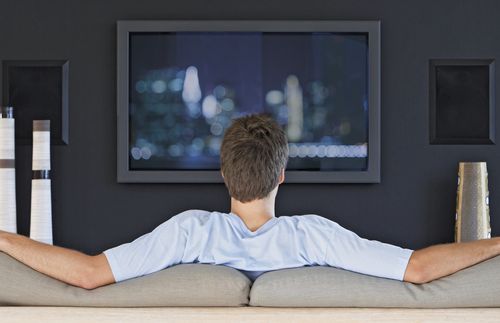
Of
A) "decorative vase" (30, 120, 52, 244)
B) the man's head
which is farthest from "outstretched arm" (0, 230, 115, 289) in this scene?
"decorative vase" (30, 120, 52, 244)

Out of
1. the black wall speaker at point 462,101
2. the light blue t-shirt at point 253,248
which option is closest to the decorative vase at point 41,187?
the black wall speaker at point 462,101

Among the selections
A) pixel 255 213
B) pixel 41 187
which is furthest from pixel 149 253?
pixel 41 187

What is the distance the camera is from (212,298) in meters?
Answer: 1.74

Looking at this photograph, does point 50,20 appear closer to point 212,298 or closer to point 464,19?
point 464,19

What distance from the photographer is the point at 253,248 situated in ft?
6.30

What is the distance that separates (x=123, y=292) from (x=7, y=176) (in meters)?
3.74

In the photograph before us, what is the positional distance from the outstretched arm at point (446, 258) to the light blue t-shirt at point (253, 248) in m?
0.02

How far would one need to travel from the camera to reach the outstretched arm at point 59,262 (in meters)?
1.75

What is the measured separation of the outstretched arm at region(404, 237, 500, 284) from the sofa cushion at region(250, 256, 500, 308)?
15mm

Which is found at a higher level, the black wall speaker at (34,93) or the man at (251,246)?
the black wall speaker at (34,93)

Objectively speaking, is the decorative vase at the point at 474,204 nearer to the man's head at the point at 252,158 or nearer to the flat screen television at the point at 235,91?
the flat screen television at the point at 235,91

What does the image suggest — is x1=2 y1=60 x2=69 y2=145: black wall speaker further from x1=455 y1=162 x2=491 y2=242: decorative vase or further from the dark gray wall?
x1=455 y1=162 x2=491 y2=242: decorative vase

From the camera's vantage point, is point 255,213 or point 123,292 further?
point 255,213

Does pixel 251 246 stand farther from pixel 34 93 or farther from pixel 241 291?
pixel 34 93
